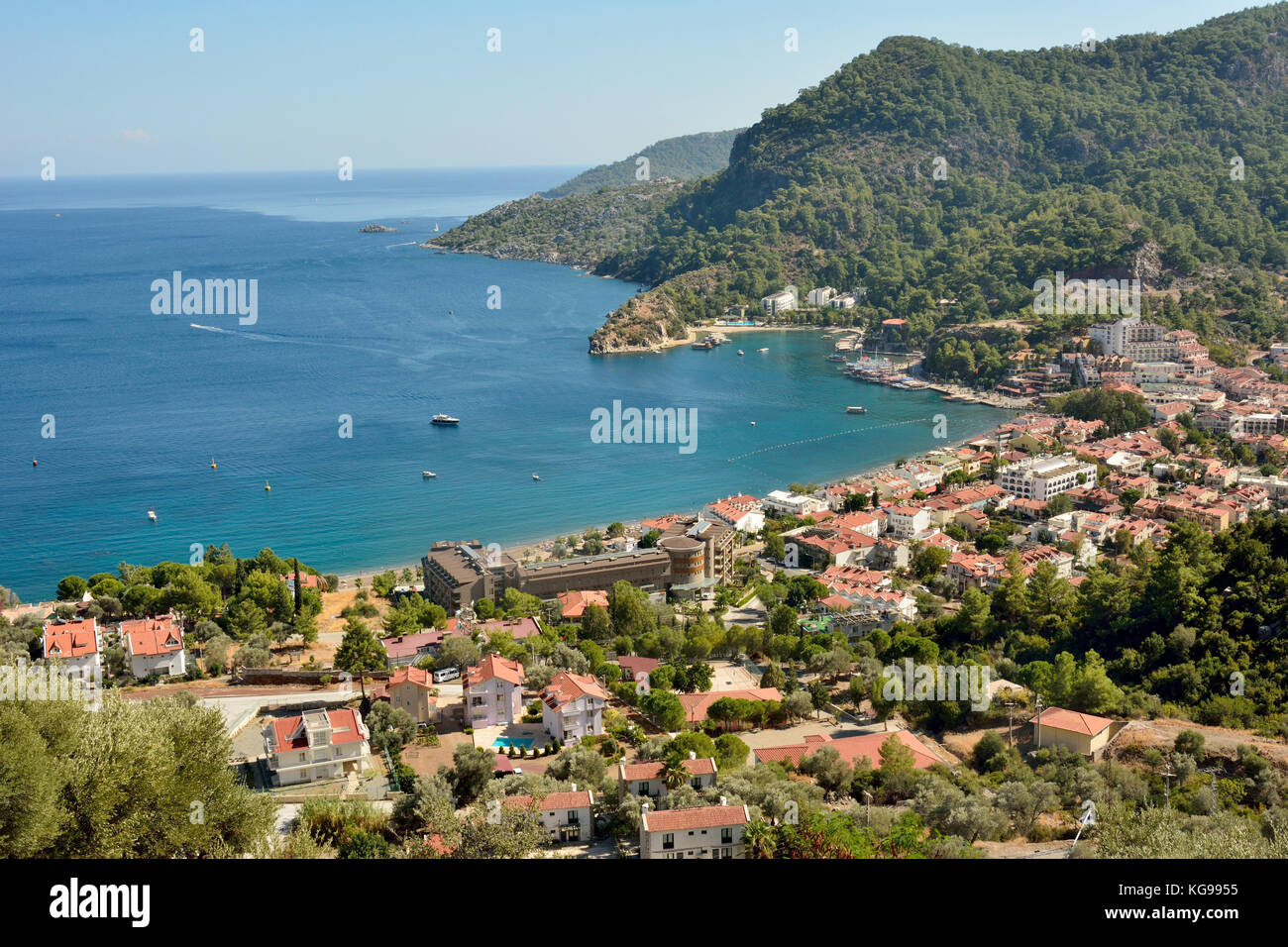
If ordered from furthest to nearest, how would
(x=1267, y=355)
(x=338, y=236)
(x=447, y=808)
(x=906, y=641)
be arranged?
(x=338, y=236) → (x=1267, y=355) → (x=906, y=641) → (x=447, y=808)

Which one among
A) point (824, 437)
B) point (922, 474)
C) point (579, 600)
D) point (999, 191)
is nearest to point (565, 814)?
point (579, 600)

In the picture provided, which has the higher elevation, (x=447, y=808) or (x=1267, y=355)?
(x=1267, y=355)

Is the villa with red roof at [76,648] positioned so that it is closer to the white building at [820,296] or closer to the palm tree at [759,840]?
the palm tree at [759,840]

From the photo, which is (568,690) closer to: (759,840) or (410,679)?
(410,679)

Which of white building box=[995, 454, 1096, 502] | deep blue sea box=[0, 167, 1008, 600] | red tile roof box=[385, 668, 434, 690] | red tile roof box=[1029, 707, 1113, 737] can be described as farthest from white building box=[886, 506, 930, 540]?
red tile roof box=[385, 668, 434, 690]

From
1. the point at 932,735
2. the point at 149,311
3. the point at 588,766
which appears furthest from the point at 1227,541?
the point at 149,311
